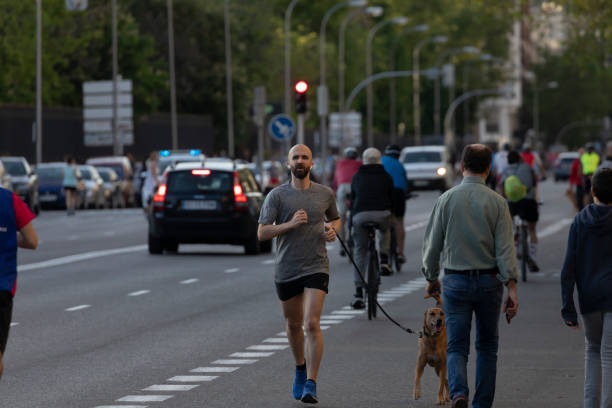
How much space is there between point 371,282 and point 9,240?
24.5 feet

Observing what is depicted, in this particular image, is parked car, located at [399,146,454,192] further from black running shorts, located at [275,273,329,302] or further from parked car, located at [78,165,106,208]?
black running shorts, located at [275,273,329,302]

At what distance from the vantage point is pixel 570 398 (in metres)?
9.97

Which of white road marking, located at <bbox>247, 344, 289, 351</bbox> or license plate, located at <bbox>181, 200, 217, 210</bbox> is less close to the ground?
license plate, located at <bbox>181, 200, 217, 210</bbox>

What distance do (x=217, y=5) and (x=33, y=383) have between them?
74.7 meters

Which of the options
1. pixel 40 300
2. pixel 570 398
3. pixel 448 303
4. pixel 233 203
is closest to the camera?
pixel 448 303

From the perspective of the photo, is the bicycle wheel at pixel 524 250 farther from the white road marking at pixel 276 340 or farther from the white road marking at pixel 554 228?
the white road marking at pixel 554 228

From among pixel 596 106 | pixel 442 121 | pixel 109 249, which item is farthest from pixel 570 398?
pixel 596 106

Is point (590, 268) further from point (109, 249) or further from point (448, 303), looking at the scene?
point (109, 249)

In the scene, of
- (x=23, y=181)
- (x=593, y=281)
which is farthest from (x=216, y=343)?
(x=23, y=181)

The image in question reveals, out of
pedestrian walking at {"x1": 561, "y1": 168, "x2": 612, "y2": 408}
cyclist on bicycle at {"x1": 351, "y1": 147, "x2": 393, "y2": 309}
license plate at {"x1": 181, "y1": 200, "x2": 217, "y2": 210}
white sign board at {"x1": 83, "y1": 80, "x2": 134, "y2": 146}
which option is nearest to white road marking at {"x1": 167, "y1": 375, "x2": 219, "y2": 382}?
pedestrian walking at {"x1": 561, "y1": 168, "x2": 612, "y2": 408}

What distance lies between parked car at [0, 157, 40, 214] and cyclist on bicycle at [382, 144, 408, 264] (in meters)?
22.3

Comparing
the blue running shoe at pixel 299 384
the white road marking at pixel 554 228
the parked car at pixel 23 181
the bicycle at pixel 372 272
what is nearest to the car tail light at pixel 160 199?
the white road marking at pixel 554 228

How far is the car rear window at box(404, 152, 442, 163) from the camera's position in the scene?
189ft

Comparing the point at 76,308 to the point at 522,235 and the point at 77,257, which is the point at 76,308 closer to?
the point at 522,235
